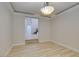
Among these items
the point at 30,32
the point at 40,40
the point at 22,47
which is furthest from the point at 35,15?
the point at 22,47

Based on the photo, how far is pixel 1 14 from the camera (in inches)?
50.3

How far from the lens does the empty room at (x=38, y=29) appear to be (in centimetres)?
125

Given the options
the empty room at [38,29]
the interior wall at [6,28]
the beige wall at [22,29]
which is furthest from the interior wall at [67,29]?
the interior wall at [6,28]

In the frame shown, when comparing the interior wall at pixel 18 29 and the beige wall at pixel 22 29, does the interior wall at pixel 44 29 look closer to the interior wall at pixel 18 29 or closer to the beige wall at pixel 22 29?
the beige wall at pixel 22 29

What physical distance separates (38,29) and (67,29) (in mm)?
519

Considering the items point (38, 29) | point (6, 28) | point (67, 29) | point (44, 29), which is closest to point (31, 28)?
point (38, 29)

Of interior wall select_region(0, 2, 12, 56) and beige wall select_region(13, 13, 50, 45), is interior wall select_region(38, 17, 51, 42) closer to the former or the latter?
beige wall select_region(13, 13, 50, 45)

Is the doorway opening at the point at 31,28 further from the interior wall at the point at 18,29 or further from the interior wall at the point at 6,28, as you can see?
the interior wall at the point at 6,28

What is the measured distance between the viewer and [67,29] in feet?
4.73

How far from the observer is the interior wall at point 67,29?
134 centimetres

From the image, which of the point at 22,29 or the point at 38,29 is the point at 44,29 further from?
the point at 22,29

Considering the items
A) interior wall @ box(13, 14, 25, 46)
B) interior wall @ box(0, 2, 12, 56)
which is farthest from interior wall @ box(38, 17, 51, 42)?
interior wall @ box(0, 2, 12, 56)

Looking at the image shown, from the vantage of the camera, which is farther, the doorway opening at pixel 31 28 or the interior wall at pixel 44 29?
the interior wall at pixel 44 29

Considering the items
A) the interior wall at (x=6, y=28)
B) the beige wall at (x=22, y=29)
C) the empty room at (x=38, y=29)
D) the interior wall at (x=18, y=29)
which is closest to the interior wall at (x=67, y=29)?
the empty room at (x=38, y=29)
